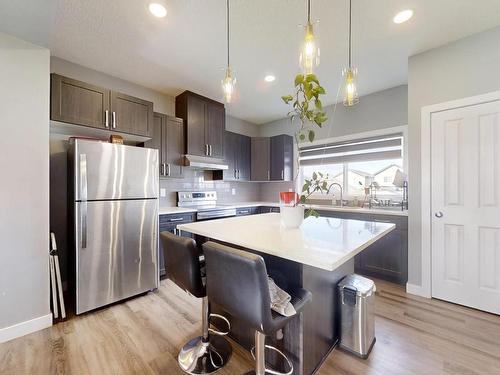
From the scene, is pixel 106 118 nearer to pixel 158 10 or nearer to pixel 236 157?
pixel 158 10

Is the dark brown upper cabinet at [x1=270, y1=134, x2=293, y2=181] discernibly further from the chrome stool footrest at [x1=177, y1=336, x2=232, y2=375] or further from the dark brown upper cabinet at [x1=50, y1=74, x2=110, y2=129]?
the chrome stool footrest at [x1=177, y1=336, x2=232, y2=375]

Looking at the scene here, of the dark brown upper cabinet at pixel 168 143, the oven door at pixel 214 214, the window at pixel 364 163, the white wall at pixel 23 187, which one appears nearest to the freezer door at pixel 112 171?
the white wall at pixel 23 187

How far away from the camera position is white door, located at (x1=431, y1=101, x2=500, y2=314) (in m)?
2.15

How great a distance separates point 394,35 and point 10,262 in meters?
3.99

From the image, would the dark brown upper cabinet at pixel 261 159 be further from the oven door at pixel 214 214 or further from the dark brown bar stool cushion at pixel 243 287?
the dark brown bar stool cushion at pixel 243 287

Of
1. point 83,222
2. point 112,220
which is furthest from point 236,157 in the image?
point 83,222

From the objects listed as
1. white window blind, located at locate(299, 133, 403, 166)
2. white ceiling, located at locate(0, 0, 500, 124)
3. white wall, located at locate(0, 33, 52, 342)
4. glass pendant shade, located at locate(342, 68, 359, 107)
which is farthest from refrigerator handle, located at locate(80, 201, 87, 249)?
white window blind, located at locate(299, 133, 403, 166)

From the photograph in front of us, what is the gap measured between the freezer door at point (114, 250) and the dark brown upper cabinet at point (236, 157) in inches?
70.7

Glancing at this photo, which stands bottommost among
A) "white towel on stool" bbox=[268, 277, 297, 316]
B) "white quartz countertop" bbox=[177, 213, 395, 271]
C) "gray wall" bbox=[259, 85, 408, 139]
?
"white towel on stool" bbox=[268, 277, 297, 316]

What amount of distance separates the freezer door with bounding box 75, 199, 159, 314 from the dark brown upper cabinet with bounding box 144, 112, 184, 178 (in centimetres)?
80

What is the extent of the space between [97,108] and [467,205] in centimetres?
402

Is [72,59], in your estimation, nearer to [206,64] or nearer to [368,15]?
[206,64]

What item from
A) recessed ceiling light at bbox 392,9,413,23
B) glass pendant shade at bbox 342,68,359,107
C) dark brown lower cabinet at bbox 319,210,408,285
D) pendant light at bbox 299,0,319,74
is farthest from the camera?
dark brown lower cabinet at bbox 319,210,408,285

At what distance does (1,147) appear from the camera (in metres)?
1.82
